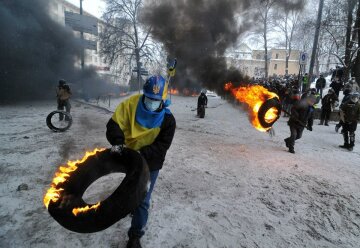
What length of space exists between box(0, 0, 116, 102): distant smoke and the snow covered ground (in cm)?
970

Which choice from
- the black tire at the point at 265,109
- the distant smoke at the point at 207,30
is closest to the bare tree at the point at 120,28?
the distant smoke at the point at 207,30

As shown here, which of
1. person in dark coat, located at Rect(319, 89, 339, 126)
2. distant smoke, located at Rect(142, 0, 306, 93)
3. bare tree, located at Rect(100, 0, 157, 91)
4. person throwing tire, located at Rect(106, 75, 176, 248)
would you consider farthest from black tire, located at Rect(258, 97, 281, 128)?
bare tree, located at Rect(100, 0, 157, 91)

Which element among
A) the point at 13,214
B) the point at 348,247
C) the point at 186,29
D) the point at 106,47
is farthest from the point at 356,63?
the point at 106,47

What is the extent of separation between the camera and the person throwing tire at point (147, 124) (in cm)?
308

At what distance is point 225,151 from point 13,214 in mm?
5589

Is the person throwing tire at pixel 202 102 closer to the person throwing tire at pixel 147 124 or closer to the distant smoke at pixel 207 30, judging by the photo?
the distant smoke at pixel 207 30

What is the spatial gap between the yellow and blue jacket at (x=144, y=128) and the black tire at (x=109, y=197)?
0.26m

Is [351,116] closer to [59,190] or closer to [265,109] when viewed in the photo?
[265,109]

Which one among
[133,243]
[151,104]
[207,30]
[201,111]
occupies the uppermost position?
[207,30]

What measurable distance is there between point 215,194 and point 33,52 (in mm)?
17462

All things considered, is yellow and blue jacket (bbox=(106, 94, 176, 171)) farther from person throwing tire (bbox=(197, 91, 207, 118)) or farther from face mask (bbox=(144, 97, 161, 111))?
person throwing tire (bbox=(197, 91, 207, 118))

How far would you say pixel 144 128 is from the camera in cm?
310

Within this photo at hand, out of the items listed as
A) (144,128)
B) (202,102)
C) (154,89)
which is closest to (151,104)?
(154,89)

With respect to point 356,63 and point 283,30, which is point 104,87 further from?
point 283,30
